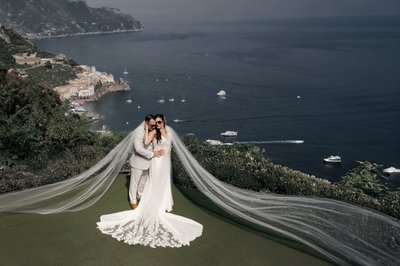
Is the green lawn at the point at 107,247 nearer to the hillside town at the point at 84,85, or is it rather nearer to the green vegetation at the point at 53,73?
the hillside town at the point at 84,85

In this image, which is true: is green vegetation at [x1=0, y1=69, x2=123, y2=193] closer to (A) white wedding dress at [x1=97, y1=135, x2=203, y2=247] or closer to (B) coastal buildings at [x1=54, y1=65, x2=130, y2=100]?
(A) white wedding dress at [x1=97, y1=135, x2=203, y2=247]

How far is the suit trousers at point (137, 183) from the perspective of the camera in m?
5.99

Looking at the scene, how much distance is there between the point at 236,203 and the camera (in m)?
5.82

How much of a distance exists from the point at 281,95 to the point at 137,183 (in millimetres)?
57885

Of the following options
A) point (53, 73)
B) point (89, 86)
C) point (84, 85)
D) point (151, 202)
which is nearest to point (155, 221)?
point (151, 202)

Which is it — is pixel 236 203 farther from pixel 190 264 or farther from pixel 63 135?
pixel 63 135

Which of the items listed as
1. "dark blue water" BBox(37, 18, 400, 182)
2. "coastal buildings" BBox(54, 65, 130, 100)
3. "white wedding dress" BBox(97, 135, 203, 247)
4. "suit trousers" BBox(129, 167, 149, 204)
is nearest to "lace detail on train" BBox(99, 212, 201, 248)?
"white wedding dress" BBox(97, 135, 203, 247)

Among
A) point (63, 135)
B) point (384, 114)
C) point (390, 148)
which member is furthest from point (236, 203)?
point (384, 114)

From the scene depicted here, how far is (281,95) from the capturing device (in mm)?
62406

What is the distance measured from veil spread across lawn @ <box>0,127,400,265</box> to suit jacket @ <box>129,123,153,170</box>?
0.72 ft

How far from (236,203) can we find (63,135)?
4944mm

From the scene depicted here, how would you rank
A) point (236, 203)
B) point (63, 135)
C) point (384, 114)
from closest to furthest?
point (236, 203)
point (63, 135)
point (384, 114)

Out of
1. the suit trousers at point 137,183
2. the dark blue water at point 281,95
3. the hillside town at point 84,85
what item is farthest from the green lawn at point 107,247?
the hillside town at point 84,85

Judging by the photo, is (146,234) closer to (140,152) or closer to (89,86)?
(140,152)
